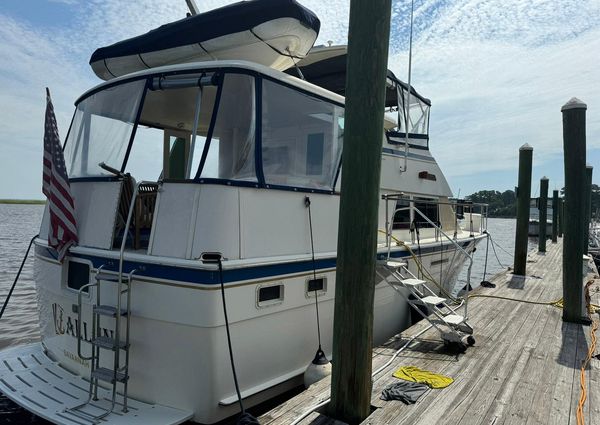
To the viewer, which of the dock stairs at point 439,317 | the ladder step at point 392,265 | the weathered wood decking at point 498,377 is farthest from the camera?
the ladder step at point 392,265

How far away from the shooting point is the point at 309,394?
12.0 feet

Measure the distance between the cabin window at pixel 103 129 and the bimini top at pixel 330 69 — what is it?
135 inches

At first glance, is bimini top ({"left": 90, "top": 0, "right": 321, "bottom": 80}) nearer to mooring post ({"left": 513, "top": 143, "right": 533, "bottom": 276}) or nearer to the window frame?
the window frame

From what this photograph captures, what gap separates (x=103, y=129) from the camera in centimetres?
481

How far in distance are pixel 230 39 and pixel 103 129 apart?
1.66 metres

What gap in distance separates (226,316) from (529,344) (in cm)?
353

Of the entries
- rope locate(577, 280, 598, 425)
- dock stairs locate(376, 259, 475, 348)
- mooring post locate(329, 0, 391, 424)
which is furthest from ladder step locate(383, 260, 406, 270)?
mooring post locate(329, 0, 391, 424)

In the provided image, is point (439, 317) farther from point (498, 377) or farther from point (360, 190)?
point (360, 190)

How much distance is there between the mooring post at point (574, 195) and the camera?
546cm

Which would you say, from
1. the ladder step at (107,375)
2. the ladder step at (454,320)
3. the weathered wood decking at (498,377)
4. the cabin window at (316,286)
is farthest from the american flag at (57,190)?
the ladder step at (454,320)

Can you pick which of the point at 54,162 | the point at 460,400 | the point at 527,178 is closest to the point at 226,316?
the point at 460,400

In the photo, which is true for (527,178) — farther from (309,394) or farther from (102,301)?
(102,301)

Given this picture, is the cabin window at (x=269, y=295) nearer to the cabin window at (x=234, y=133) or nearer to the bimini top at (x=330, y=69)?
the cabin window at (x=234, y=133)

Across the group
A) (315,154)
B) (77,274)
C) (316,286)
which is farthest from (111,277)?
(315,154)
